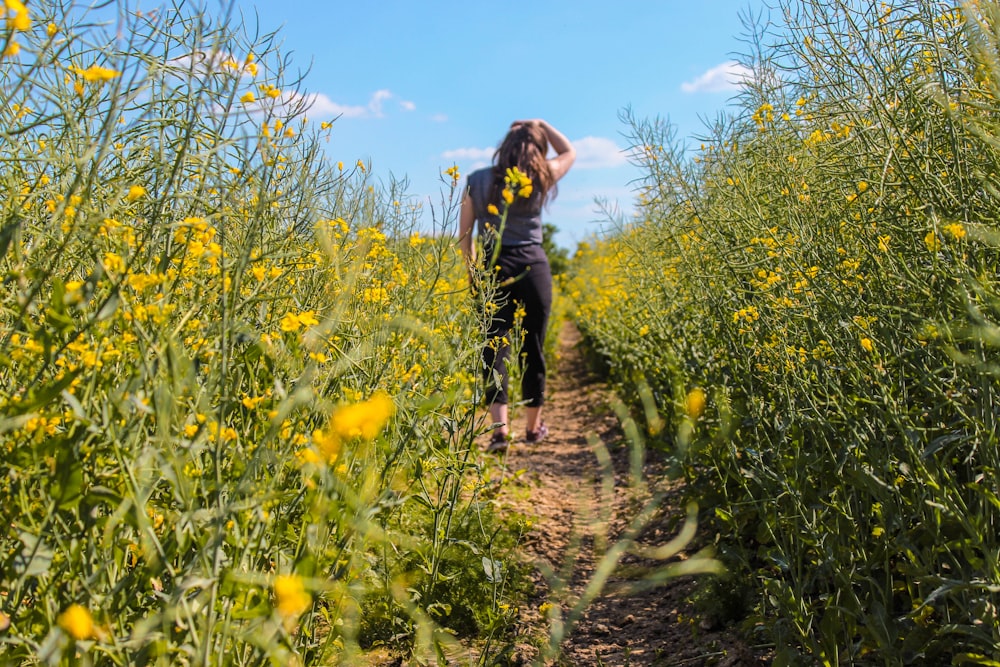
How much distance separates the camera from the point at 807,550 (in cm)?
239

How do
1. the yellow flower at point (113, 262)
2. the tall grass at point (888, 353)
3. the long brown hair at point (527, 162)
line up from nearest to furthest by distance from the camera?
the yellow flower at point (113, 262) < the tall grass at point (888, 353) < the long brown hair at point (527, 162)

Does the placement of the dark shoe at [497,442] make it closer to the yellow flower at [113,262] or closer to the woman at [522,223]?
the woman at [522,223]

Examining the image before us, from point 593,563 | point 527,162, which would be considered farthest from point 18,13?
point 527,162

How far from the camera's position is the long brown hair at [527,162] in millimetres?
4508

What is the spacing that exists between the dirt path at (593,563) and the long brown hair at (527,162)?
64.3 inches

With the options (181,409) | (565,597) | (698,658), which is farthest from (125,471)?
(565,597)

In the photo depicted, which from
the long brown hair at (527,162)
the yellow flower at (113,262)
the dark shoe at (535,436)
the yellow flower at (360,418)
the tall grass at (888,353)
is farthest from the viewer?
the dark shoe at (535,436)

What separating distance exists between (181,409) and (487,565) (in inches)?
45.7

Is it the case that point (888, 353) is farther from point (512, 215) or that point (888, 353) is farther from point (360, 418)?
point (512, 215)

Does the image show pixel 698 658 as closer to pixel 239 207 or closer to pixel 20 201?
pixel 239 207

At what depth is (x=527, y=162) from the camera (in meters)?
4.48

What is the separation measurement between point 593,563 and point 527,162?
2404 mm

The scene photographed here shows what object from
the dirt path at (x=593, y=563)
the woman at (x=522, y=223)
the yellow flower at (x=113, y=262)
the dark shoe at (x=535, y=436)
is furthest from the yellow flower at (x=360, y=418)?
the dark shoe at (x=535, y=436)

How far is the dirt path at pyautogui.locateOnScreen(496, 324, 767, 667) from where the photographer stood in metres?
2.39
